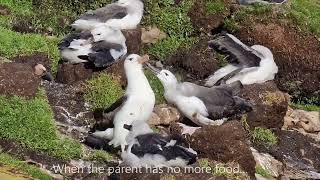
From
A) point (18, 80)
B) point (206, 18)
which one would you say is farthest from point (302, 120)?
point (18, 80)

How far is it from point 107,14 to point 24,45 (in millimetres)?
2148

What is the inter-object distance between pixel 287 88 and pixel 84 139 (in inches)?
240

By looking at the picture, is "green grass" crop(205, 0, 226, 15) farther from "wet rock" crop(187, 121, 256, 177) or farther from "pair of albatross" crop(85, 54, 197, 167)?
"wet rock" crop(187, 121, 256, 177)

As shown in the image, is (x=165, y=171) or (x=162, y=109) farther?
(x=162, y=109)

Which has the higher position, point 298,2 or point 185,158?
point 185,158

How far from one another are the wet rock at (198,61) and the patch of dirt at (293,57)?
1098mm

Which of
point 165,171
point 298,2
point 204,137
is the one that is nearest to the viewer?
point 165,171

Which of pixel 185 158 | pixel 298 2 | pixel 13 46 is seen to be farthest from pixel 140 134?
pixel 298 2

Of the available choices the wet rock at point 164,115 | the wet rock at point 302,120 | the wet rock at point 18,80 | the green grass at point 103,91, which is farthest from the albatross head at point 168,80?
the wet rock at point 302,120

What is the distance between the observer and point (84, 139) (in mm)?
12945

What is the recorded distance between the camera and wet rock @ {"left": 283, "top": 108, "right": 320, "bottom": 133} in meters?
15.9

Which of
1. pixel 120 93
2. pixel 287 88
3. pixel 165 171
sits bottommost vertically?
pixel 287 88

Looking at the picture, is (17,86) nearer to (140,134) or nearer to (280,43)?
(140,134)

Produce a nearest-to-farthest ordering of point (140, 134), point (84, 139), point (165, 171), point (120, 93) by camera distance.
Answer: point (165, 171)
point (140, 134)
point (84, 139)
point (120, 93)
